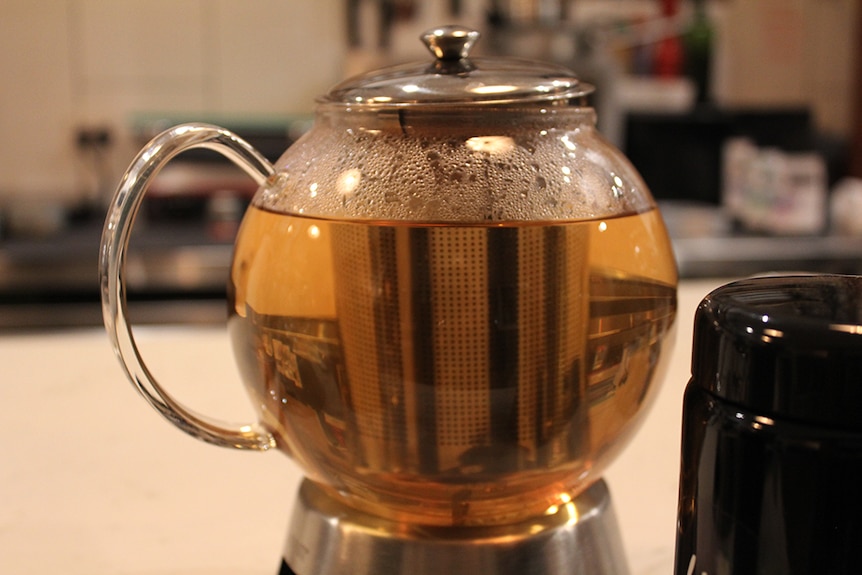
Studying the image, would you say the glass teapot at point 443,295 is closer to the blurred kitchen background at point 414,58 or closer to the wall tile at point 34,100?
the blurred kitchen background at point 414,58

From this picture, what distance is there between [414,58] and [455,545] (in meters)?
2.07

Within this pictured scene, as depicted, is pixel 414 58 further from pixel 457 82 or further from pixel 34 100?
pixel 457 82

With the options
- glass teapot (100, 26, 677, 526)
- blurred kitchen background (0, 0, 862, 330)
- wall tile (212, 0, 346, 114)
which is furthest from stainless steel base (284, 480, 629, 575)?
wall tile (212, 0, 346, 114)

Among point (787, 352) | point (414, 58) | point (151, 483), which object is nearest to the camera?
point (787, 352)

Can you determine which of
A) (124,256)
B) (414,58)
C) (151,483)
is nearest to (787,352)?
(124,256)

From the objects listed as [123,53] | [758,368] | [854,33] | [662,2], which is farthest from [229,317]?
[854,33]

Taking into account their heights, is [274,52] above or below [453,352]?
above

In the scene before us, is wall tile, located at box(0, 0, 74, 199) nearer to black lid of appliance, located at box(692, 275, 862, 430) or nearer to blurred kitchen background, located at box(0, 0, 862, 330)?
blurred kitchen background, located at box(0, 0, 862, 330)

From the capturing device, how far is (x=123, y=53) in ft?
7.82

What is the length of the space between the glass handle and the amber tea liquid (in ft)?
0.13

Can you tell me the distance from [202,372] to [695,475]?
1.98ft

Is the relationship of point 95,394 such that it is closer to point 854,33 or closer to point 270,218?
point 270,218

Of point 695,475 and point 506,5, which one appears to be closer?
point 695,475

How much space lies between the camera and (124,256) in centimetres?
42
